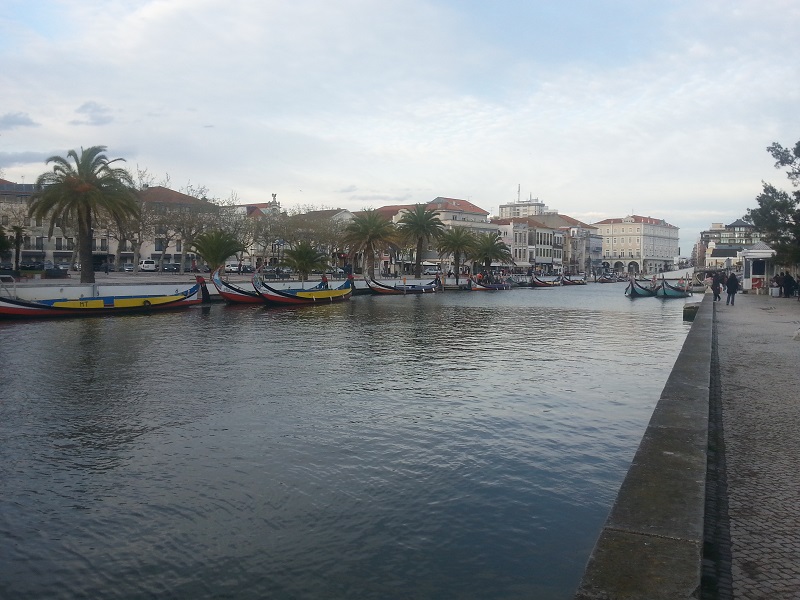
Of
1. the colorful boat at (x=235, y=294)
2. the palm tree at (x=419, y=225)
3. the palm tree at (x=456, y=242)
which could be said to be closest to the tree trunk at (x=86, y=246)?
the colorful boat at (x=235, y=294)

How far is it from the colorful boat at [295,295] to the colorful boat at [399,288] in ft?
35.5

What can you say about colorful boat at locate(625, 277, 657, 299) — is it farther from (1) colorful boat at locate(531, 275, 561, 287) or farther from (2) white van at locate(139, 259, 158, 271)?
(2) white van at locate(139, 259, 158, 271)

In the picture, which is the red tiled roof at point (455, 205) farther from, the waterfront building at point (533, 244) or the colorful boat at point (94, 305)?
the colorful boat at point (94, 305)

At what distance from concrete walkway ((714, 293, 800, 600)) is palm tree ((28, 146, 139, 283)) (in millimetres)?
32958

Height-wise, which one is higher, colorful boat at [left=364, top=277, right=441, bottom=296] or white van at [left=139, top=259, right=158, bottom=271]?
white van at [left=139, top=259, right=158, bottom=271]

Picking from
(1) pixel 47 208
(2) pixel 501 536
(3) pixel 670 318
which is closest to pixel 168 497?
(2) pixel 501 536

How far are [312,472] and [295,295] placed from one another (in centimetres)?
3533

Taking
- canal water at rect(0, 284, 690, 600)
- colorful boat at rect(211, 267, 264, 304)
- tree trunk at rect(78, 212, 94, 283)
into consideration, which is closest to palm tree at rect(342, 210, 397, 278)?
colorful boat at rect(211, 267, 264, 304)

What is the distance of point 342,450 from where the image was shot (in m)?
9.22

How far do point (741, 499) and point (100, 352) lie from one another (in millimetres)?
17809

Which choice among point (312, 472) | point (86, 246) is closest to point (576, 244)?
point (86, 246)

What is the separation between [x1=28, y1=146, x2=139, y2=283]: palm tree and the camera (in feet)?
123

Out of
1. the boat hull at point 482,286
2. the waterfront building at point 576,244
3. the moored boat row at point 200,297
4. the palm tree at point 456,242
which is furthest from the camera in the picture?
the waterfront building at point 576,244

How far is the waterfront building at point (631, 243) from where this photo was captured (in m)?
183
